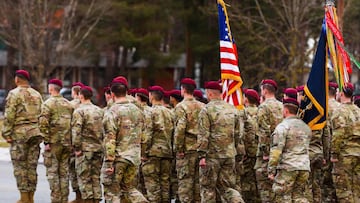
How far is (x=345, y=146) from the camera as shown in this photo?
1402 centimetres

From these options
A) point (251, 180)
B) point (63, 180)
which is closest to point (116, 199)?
point (63, 180)

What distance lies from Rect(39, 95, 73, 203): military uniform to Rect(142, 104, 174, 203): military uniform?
51.5 inches

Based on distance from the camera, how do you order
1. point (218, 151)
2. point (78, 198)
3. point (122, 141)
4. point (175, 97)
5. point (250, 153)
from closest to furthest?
point (122, 141) < point (218, 151) < point (250, 153) < point (78, 198) < point (175, 97)

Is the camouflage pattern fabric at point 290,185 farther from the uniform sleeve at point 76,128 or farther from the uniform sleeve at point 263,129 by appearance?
the uniform sleeve at point 76,128

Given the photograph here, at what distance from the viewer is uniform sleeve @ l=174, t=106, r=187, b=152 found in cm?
1401

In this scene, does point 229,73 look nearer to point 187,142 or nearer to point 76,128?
point 187,142

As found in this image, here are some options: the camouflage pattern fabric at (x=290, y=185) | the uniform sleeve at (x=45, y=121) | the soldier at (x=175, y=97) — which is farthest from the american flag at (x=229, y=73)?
the uniform sleeve at (x=45, y=121)

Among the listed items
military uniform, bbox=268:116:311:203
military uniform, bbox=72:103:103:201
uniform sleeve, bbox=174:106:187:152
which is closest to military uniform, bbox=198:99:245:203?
uniform sleeve, bbox=174:106:187:152

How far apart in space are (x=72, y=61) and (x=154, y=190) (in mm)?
40575

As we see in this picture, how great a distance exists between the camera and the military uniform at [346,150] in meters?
13.8

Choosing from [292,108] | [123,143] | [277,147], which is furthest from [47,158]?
[292,108]

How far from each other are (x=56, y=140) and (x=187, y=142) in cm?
212

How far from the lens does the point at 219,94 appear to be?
1340cm

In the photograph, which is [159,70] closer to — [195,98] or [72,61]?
[72,61]
